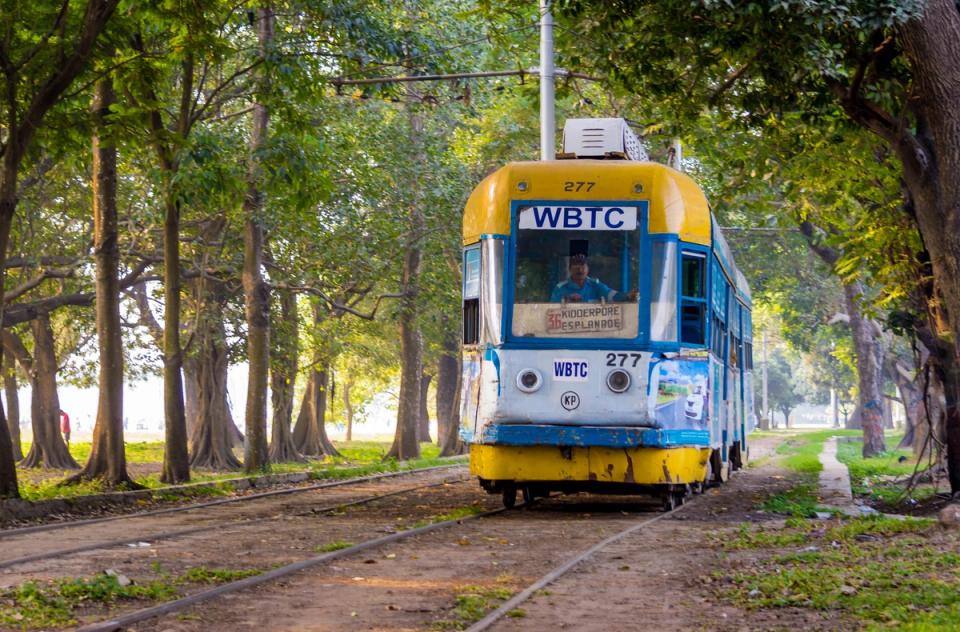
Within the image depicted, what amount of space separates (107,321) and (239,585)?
12381 mm

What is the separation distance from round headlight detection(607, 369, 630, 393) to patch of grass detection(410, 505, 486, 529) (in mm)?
2377

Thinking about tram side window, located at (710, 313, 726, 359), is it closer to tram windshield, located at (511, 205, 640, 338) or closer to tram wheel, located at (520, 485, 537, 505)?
tram windshield, located at (511, 205, 640, 338)

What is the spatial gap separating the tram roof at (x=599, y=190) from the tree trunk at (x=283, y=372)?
22.0 metres

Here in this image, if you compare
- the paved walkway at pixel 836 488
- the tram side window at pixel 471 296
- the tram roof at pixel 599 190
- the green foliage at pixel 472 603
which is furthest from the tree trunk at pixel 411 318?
the green foliage at pixel 472 603

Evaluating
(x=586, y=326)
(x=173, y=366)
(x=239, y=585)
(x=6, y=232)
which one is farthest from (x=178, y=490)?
(x=239, y=585)

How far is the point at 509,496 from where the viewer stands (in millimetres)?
18078

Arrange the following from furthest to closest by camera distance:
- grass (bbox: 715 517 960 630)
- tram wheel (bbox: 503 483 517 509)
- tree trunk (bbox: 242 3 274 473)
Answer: tree trunk (bbox: 242 3 274 473) → tram wheel (bbox: 503 483 517 509) → grass (bbox: 715 517 960 630)

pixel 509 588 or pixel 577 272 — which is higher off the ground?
pixel 577 272

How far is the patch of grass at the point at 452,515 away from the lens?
51.6ft

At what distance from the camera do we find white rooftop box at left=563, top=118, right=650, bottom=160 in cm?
1748

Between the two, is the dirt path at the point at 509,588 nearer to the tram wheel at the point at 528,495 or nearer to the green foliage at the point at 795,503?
the green foliage at the point at 795,503

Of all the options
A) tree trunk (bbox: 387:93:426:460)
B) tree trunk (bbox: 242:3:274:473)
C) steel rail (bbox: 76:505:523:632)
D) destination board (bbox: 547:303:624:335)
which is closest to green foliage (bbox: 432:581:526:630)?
steel rail (bbox: 76:505:523:632)

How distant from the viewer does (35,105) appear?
1750cm

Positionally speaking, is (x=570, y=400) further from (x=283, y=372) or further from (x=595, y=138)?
(x=283, y=372)
